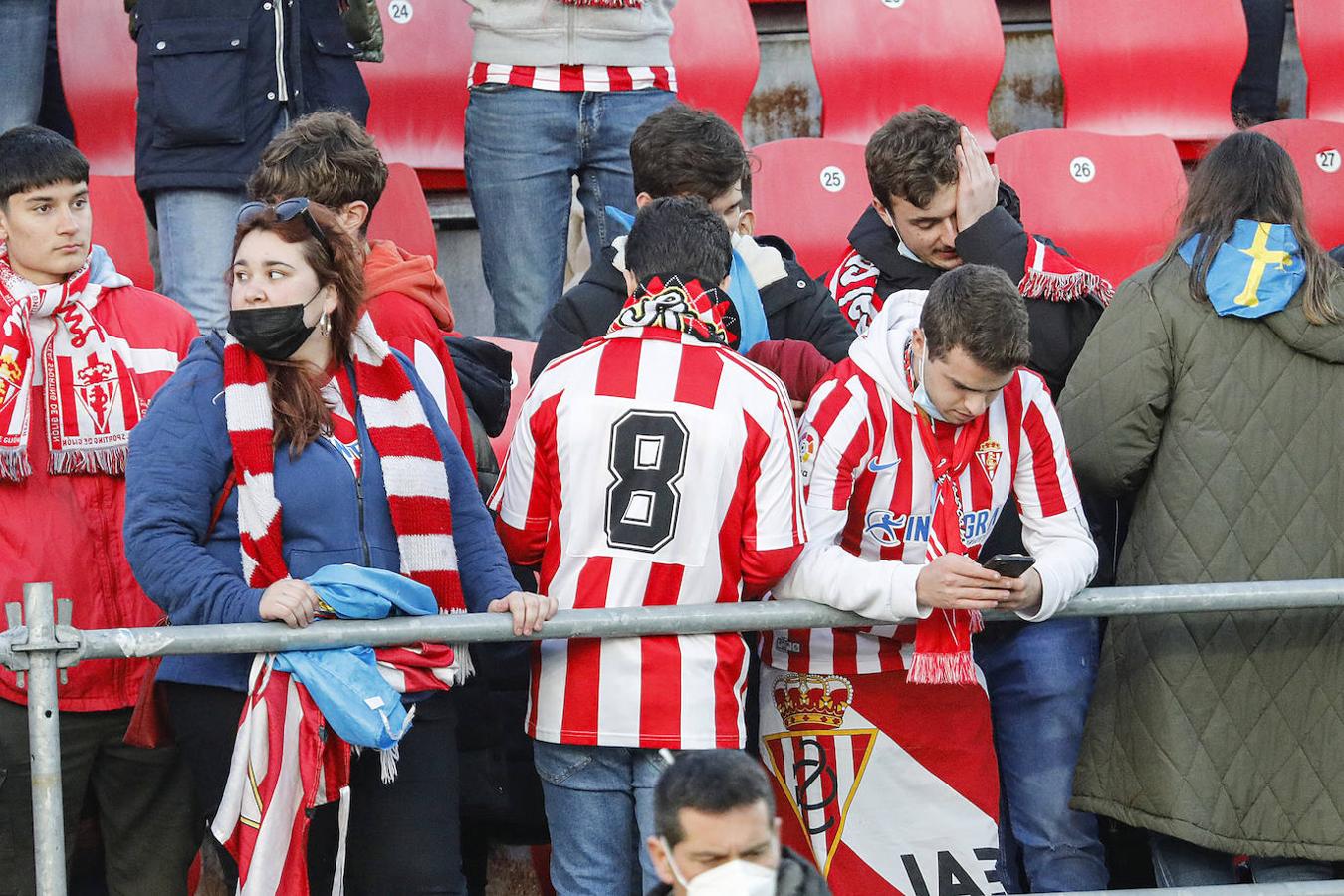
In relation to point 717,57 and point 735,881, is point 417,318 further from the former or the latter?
point 717,57

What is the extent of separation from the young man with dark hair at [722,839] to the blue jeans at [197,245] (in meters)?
2.73

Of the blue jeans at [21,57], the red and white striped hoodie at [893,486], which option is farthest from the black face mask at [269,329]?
the blue jeans at [21,57]

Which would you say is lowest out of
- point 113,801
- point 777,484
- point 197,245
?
point 113,801

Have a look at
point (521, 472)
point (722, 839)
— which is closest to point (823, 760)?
point (521, 472)

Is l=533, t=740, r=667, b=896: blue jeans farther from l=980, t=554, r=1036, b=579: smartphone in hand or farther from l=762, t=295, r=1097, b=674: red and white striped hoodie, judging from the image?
l=980, t=554, r=1036, b=579: smartphone in hand

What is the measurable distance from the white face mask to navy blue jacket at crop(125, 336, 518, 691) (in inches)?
39.0

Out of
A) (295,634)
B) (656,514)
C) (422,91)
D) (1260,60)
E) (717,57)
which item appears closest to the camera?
(295,634)

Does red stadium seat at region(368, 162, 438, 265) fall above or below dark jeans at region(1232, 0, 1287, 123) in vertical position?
below

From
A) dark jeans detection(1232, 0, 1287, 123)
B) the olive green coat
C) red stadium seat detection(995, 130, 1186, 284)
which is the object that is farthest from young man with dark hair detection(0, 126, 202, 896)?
dark jeans detection(1232, 0, 1287, 123)

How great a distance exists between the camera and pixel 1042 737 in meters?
3.59

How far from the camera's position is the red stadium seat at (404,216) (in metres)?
5.23

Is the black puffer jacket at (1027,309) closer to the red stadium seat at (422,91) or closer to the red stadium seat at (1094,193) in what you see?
the red stadium seat at (1094,193)

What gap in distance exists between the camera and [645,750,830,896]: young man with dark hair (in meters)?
2.23

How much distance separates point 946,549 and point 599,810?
80cm
